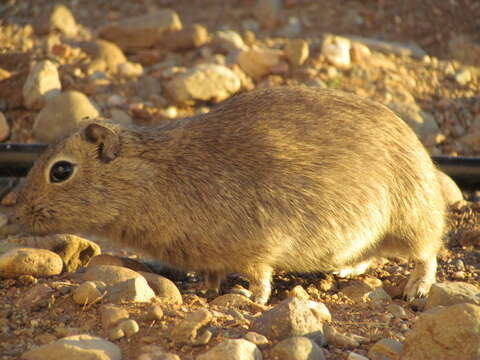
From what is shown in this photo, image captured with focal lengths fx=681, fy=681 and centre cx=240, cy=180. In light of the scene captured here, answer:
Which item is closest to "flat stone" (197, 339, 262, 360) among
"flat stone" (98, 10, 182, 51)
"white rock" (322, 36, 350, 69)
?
"white rock" (322, 36, 350, 69)

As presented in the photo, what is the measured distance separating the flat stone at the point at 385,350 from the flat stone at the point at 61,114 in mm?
4487

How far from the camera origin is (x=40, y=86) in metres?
7.60

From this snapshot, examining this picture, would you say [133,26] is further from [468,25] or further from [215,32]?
[468,25]

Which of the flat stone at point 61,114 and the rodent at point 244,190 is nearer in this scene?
the rodent at point 244,190

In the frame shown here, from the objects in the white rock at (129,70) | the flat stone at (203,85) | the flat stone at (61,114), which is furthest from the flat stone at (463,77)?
the flat stone at (61,114)

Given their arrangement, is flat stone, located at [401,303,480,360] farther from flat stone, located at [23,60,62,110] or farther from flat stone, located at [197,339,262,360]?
flat stone, located at [23,60,62,110]

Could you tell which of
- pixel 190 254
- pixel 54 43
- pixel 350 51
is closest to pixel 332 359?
pixel 190 254

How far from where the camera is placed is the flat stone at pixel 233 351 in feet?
10.3

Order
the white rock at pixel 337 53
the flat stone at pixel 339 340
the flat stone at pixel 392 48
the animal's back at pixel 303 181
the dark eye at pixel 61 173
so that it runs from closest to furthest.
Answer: the flat stone at pixel 339 340, the animal's back at pixel 303 181, the dark eye at pixel 61 173, the white rock at pixel 337 53, the flat stone at pixel 392 48

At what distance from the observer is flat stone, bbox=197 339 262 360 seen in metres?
3.14

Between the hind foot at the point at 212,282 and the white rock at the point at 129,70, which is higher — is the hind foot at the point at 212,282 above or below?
below

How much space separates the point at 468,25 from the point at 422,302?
6401 millimetres

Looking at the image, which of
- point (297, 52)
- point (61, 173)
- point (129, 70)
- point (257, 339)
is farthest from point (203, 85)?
point (257, 339)

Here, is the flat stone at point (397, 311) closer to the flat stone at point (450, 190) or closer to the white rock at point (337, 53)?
the flat stone at point (450, 190)
